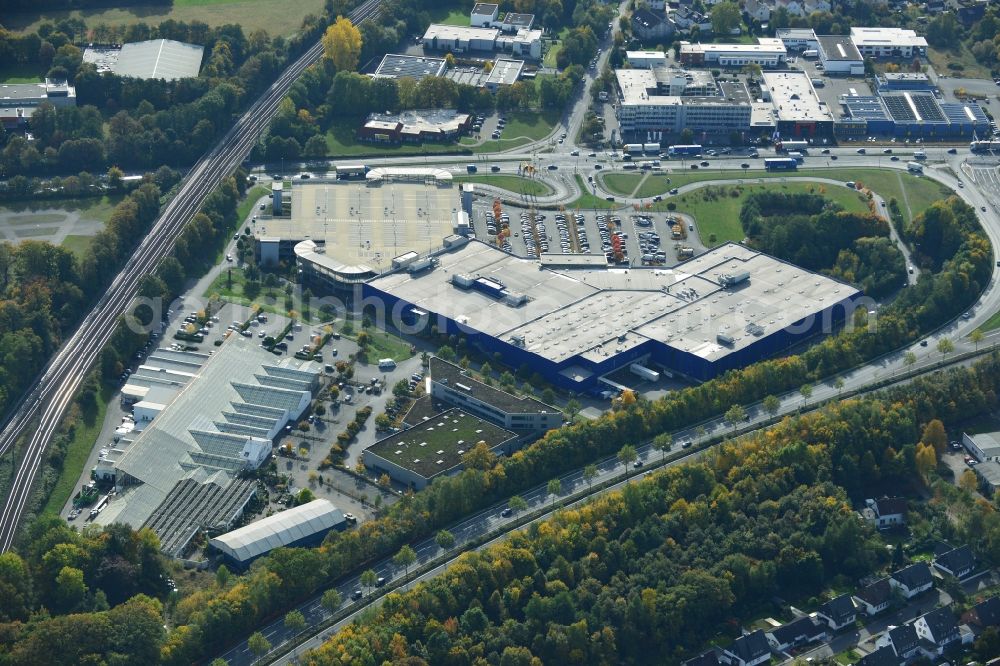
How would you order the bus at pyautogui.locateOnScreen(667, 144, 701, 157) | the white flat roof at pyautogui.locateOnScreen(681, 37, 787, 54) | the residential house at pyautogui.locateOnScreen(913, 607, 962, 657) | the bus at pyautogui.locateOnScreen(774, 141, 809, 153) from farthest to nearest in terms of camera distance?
the white flat roof at pyautogui.locateOnScreen(681, 37, 787, 54), the bus at pyautogui.locateOnScreen(774, 141, 809, 153), the bus at pyautogui.locateOnScreen(667, 144, 701, 157), the residential house at pyautogui.locateOnScreen(913, 607, 962, 657)

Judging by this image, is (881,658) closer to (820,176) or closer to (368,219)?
(368,219)

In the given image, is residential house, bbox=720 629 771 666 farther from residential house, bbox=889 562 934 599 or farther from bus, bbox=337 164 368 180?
bus, bbox=337 164 368 180

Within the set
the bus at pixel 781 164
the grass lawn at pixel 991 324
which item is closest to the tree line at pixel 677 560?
the grass lawn at pixel 991 324

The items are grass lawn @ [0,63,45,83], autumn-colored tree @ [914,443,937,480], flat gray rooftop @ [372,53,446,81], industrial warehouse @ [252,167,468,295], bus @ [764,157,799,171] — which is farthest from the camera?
flat gray rooftop @ [372,53,446,81]

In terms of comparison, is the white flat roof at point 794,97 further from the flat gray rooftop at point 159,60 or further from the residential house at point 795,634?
the residential house at point 795,634

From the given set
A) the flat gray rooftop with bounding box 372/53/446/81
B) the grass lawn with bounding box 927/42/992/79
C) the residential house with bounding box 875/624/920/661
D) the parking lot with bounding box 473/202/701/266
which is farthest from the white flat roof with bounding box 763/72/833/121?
the residential house with bounding box 875/624/920/661
